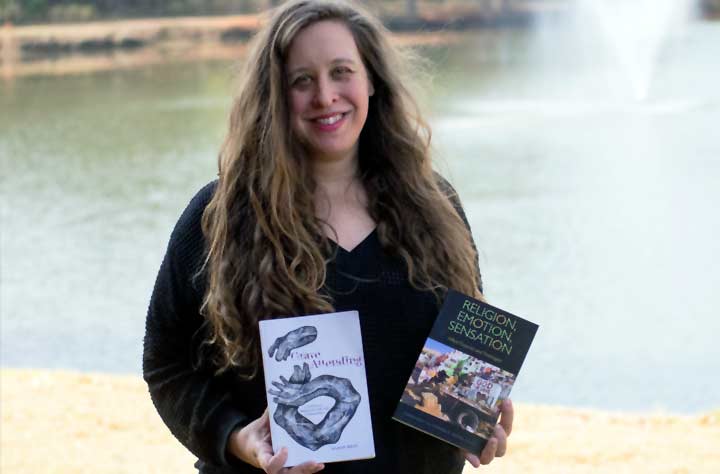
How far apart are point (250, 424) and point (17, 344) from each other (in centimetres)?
609

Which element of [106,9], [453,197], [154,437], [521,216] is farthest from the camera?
[106,9]

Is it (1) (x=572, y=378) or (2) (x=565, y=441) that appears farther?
(1) (x=572, y=378)

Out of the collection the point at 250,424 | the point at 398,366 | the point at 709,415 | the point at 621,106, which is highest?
the point at 621,106

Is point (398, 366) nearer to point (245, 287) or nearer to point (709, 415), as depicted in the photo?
point (245, 287)

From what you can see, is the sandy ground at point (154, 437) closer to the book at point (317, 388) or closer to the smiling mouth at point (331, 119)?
the book at point (317, 388)

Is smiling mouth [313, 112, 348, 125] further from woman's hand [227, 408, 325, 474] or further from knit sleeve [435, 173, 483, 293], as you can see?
woman's hand [227, 408, 325, 474]

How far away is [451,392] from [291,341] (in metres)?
0.30

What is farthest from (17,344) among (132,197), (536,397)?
(132,197)

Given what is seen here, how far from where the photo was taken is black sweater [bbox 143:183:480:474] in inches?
82.1

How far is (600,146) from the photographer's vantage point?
536 inches

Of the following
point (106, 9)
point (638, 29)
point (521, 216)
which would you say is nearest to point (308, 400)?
point (521, 216)

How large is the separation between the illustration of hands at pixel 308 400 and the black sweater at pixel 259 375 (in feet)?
0.31

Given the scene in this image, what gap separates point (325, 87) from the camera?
205 cm

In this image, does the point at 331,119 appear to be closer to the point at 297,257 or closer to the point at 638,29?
the point at 297,257
